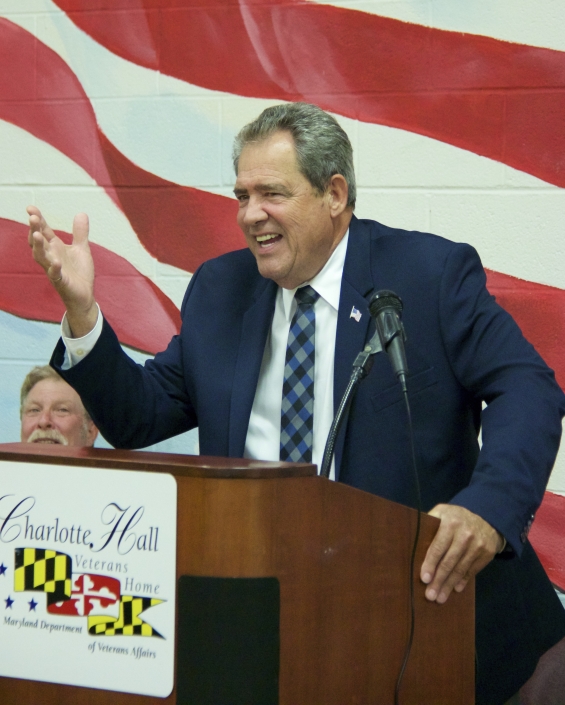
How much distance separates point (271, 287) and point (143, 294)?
1.06 metres

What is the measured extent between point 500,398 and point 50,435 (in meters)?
1.67

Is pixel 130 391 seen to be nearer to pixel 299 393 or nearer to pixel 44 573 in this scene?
pixel 299 393

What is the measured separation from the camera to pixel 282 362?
6.18 ft

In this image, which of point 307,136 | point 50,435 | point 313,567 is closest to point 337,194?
point 307,136

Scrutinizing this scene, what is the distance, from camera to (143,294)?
2971 millimetres

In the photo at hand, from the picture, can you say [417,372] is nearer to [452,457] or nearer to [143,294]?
[452,457]

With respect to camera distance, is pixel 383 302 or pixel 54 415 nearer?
pixel 383 302

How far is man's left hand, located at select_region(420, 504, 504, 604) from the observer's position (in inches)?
51.9

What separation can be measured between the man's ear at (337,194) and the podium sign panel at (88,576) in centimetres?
98

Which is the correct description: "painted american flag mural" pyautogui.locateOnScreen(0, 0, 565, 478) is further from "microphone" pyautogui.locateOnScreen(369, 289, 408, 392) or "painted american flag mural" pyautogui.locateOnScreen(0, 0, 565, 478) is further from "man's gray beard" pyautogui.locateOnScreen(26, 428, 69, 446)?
"microphone" pyautogui.locateOnScreen(369, 289, 408, 392)

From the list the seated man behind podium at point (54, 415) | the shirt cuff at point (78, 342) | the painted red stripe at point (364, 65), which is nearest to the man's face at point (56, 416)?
the seated man behind podium at point (54, 415)

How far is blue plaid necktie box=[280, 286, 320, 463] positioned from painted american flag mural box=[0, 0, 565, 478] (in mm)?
986

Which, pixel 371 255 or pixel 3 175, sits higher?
pixel 3 175

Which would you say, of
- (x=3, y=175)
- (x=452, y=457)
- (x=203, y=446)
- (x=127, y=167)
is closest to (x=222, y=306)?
(x=203, y=446)
